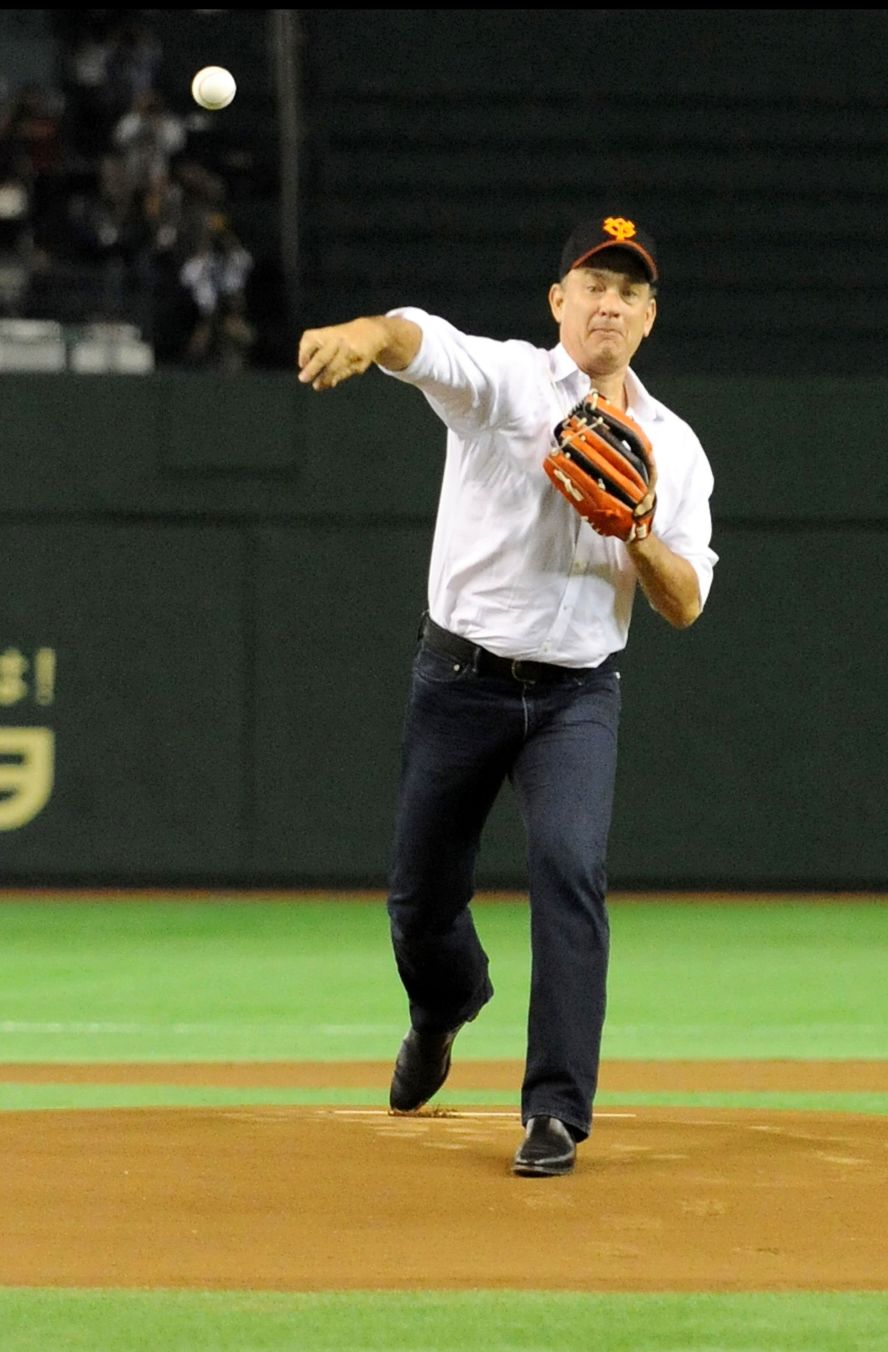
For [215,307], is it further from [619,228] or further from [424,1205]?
[424,1205]

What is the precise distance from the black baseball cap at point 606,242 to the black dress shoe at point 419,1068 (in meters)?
1.89

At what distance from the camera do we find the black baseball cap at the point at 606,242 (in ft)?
16.7

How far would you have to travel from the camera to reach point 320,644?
1262 cm

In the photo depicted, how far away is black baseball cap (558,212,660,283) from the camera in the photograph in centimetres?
509

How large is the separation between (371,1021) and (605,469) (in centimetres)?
423

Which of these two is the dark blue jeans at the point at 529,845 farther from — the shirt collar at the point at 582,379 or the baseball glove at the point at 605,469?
the shirt collar at the point at 582,379

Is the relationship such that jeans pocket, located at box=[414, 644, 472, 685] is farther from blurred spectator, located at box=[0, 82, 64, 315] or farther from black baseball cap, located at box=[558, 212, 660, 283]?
blurred spectator, located at box=[0, 82, 64, 315]

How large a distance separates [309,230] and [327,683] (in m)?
5.25

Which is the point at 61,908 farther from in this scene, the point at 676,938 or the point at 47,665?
the point at 676,938

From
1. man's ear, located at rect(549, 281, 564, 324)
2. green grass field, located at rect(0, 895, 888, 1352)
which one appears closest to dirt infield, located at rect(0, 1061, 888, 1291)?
green grass field, located at rect(0, 895, 888, 1352)

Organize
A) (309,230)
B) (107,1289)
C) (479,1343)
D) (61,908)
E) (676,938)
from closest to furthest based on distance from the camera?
(479,1343) → (107,1289) → (676,938) → (61,908) → (309,230)

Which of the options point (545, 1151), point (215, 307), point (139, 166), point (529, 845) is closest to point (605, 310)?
point (529, 845)

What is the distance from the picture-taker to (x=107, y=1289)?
404 cm

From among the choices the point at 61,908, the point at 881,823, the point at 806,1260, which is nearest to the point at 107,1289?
the point at 806,1260
